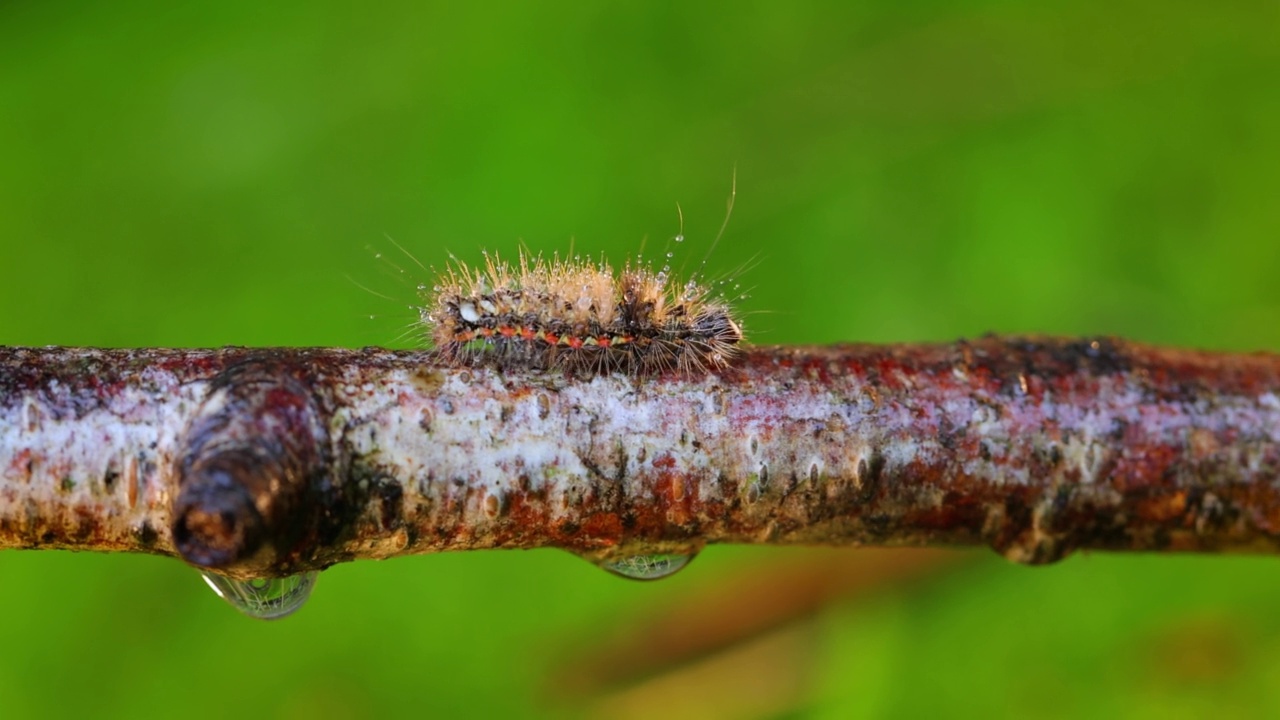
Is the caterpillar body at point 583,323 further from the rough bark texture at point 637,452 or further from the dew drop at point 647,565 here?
the dew drop at point 647,565

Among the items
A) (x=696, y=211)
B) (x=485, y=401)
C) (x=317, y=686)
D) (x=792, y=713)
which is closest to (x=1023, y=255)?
(x=696, y=211)

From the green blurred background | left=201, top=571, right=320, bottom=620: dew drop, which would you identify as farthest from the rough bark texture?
the green blurred background

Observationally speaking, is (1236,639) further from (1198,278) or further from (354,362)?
(354,362)

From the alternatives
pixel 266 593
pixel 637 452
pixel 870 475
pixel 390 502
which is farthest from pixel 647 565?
pixel 266 593

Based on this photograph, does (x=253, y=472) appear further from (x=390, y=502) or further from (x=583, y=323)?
(x=583, y=323)

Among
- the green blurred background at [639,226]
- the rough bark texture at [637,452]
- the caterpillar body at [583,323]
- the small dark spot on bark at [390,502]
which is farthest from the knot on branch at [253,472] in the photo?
the green blurred background at [639,226]
